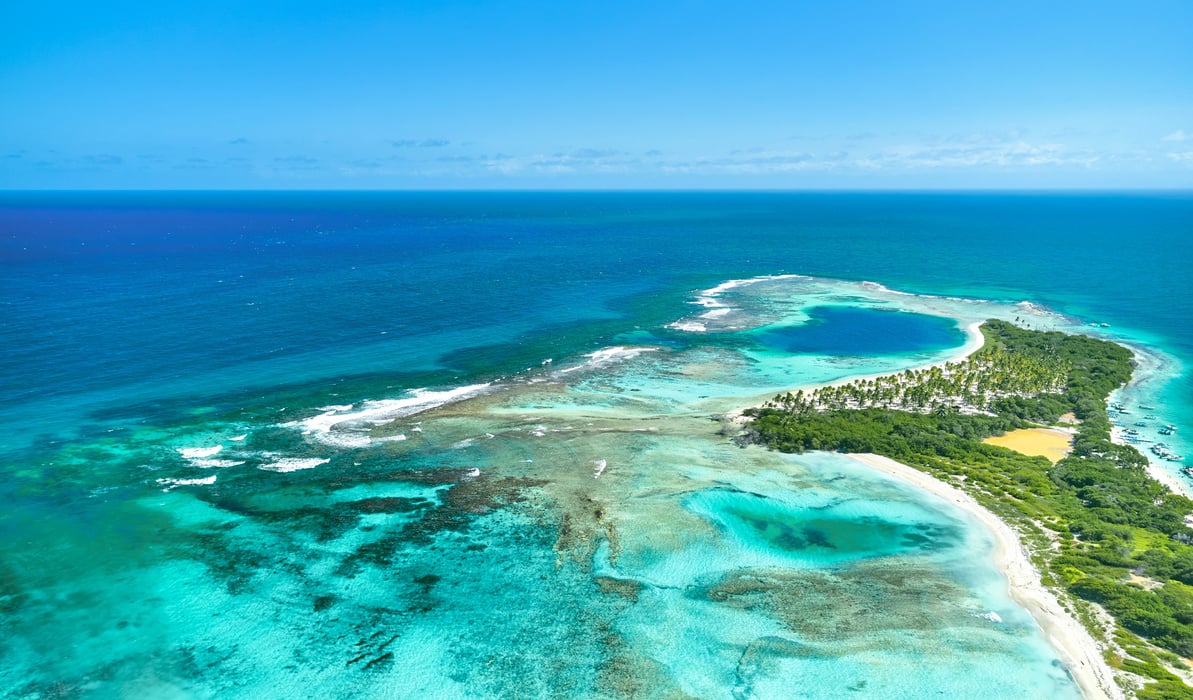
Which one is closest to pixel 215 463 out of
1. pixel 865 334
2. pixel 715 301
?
pixel 865 334

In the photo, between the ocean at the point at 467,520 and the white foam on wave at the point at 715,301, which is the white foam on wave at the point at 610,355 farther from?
the white foam on wave at the point at 715,301

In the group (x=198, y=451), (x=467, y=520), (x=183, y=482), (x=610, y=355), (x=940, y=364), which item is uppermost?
(x=940, y=364)

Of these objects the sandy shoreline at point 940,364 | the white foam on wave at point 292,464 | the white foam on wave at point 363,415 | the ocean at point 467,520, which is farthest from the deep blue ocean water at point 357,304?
the sandy shoreline at point 940,364

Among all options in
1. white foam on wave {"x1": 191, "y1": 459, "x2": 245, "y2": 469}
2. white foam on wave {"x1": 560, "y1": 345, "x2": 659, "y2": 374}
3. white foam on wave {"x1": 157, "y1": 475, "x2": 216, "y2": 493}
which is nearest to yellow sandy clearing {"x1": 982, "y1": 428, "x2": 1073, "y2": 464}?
white foam on wave {"x1": 560, "y1": 345, "x2": 659, "y2": 374}

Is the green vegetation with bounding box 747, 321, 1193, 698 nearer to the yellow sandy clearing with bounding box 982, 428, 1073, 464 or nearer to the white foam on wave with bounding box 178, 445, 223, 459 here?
the yellow sandy clearing with bounding box 982, 428, 1073, 464

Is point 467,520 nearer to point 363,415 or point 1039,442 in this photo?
point 363,415

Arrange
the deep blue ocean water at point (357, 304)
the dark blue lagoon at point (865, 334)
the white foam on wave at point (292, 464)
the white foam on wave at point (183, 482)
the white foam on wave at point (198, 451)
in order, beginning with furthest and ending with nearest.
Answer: the dark blue lagoon at point (865, 334), the deep blue ocean water at point (357, 304), the white foam on wave at point (198, 451), the white foam on wave at point (292, 464), the white foam on wave at point (183, 482)
